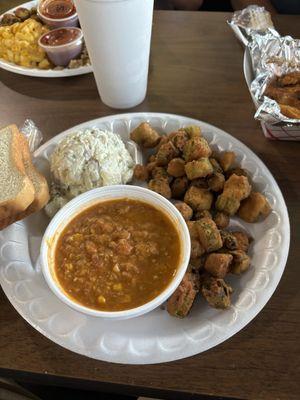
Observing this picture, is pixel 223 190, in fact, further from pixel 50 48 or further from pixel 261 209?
pixel 50 48

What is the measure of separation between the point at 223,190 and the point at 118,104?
615mm

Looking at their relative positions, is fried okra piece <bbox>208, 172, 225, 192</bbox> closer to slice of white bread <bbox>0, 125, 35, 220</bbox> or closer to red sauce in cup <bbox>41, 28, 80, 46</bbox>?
Result: slice of white bread <bbox>0, 125, 35, 220</bbox>

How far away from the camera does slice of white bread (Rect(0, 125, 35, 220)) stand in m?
1.21

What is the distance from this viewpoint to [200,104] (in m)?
1.62

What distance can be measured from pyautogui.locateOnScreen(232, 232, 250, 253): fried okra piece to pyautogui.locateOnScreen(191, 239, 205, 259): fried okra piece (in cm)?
10

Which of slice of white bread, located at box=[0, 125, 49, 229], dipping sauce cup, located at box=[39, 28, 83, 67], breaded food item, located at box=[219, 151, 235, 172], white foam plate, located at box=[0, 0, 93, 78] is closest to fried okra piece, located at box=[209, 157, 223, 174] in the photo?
breaded food item, located at box=[219, 151, 235, 172]

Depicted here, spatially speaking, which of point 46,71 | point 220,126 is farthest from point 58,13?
point 220,126

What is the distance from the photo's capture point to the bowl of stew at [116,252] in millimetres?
1037

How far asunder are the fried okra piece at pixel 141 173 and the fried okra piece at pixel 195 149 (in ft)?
0.46

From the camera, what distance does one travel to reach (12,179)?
1275 millimetres

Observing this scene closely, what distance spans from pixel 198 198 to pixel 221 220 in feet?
0.31

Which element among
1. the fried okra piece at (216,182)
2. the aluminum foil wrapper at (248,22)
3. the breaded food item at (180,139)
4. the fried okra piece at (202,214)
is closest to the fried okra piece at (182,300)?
the fried okra piece at (202,214)

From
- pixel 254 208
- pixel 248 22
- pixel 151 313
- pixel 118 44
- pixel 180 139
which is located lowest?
pixel 151 313

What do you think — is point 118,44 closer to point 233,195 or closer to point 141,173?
point 141,173
